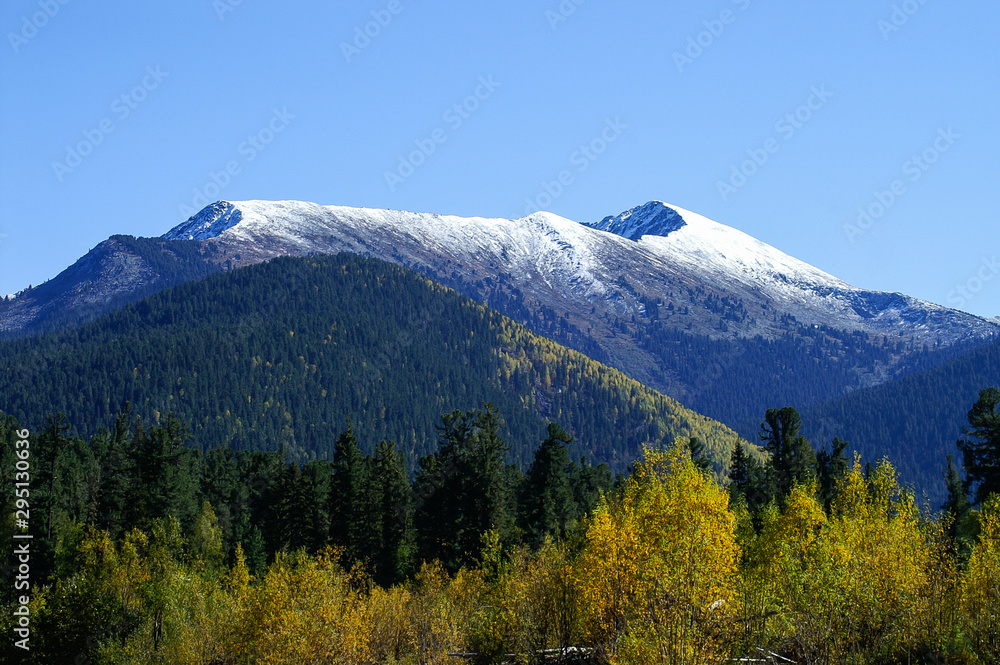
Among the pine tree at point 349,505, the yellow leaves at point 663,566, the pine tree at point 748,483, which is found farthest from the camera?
the pine tree at point 349,505

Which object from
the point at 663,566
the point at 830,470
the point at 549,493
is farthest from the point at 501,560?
the point at 830,470

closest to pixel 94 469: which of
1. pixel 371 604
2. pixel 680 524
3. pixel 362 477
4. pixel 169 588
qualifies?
pixel 362 477

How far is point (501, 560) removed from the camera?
221ft

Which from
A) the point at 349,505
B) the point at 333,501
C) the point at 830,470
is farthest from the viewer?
the point at 333,501

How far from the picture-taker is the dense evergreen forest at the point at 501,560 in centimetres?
3634

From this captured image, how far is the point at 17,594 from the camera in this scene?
234 feet

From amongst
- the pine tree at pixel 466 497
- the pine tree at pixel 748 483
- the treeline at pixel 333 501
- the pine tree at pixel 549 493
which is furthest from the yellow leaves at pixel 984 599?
the pine tree at pixel 549 493

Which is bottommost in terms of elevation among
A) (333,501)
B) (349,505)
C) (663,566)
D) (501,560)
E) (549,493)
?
(501,560)

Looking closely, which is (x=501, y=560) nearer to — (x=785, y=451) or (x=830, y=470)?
(x=785, y=451)

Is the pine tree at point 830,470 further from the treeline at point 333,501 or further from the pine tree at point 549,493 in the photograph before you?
the pine tree at point 549,493

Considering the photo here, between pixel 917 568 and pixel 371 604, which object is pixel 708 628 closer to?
pixel 917 568

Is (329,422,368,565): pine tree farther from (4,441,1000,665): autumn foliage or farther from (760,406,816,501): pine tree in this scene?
(760,406,816,501): pine tree

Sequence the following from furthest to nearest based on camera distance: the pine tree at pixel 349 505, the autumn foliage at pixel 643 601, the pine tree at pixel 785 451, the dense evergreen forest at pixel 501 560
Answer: the pine tree at pixel 349 505 < the pine tree at pixel 785 451 < the dense evergreen forest at pixel 501 560 < the autumn foliage at pixel 643 601

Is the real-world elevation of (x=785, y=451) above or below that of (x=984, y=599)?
above
